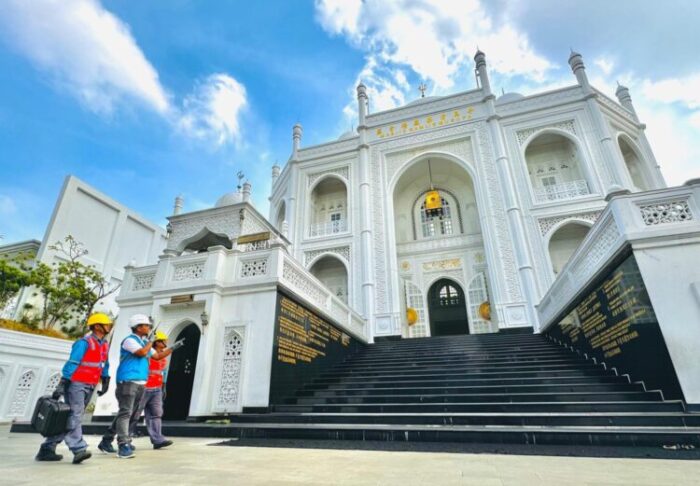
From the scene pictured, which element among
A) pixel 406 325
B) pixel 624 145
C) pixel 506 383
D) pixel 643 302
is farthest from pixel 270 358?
pixel 624 145

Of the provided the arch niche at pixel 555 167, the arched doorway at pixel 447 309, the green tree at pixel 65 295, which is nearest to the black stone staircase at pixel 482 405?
the arched doorway at pixel 447 309

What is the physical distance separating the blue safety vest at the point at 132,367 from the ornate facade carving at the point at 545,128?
44.5 feet

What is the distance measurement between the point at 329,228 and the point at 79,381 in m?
11.9

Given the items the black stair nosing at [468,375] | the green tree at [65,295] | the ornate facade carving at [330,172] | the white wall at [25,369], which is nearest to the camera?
the black stair nosing at [468,375]

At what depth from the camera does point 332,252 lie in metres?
13.3

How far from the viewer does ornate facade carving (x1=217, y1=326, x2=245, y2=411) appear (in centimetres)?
542

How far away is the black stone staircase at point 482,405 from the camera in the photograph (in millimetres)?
3332

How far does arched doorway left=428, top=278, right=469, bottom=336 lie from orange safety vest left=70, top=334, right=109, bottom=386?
11.5 metres

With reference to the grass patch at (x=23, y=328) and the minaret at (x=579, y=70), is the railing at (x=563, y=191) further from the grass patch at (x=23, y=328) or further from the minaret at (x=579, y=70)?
the grass patch at (x=23, y=328)

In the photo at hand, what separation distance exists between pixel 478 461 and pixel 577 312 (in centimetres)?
503

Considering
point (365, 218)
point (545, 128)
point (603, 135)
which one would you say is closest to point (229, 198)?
point (365, 218)

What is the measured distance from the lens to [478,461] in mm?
2457

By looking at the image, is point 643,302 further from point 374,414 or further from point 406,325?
point 406,325

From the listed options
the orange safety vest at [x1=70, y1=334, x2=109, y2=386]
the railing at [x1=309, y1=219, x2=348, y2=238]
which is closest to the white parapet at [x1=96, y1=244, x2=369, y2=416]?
the orange safety vest at [x1=70, y1=334, x2=109, y2=386]
